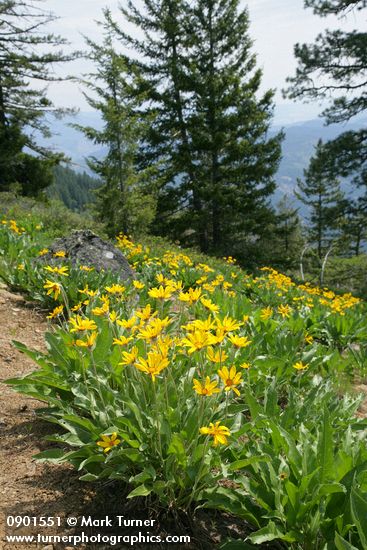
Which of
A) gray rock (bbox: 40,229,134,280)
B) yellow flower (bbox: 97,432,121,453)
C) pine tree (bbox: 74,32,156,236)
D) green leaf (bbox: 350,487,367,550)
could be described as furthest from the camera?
pine tree (bbox: 74,32,156,236)

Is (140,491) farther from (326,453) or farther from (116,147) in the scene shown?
(116,147)

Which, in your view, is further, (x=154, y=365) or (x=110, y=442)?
(x=110, y=442)

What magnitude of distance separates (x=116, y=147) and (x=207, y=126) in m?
6.43

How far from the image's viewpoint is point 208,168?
18.4 metres

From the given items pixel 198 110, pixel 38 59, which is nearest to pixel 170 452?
pixel 198 110

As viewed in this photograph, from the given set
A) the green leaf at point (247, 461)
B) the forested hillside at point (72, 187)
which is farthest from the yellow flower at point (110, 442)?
the forested hillside at point (72, 187)

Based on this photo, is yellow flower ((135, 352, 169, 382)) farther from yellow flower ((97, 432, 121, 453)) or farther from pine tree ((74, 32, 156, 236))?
pine tree ((74, 32, 156, 236))

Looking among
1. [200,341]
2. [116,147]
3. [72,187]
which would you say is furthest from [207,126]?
[72,187]

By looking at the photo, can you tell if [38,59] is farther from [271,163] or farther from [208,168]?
Answer: [271,163]

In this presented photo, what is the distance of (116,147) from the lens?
12492mm

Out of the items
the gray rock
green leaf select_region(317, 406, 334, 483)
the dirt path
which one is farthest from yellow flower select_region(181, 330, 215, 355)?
the gray rock

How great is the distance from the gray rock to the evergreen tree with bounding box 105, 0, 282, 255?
11.0 meters

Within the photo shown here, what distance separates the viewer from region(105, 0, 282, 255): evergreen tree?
16.9 metres

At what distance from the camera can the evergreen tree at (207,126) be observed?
16859mm
